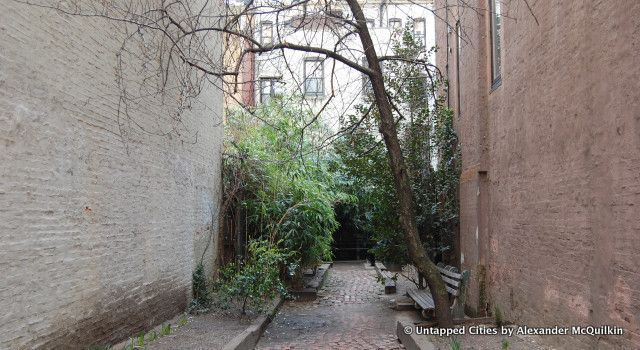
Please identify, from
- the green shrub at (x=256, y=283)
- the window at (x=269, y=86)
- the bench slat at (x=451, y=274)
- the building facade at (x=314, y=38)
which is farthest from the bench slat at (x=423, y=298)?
the window at (x=269, y=86)

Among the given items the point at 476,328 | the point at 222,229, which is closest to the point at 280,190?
the point at 222,229

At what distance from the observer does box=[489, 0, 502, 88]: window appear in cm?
926

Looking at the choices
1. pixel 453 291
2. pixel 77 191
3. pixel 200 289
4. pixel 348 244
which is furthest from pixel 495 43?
pixel 348 244

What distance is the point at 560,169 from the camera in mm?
6316

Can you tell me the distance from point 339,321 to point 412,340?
306cm

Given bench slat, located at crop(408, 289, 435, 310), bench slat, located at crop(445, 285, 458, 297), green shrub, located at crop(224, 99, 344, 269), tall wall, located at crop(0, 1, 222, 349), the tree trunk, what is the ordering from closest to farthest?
tall wall, located at crop(0, 1, 222, 349) < the tree trunk < bench slat, located at crop(445, 285, 458, 297) < bench slat, located at crop(408, 289, 435, 310) < green shrub, located at crop(224, 99, 344, 269)

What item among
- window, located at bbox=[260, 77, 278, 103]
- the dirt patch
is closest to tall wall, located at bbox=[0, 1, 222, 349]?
the dirt patch

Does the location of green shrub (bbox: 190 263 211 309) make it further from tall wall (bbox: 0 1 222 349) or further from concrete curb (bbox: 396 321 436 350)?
concrete curb (bbox: 396 321 436 350)

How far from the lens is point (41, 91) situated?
16.9ft

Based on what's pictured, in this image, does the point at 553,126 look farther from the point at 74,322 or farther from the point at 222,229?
the point at 222,229

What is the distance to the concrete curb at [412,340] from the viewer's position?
680cm

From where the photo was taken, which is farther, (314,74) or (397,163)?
(314,74)

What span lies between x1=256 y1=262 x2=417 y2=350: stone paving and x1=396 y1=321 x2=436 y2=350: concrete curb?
0.44ft

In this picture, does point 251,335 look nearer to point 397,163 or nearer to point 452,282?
point 397,163
